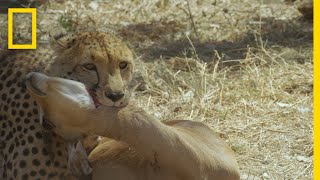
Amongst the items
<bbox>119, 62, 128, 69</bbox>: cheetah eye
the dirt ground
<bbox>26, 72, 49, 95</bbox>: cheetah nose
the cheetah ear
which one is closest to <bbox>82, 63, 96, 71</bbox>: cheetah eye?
<bbox>119, 62, 128, 69</bbox>: cheetah eye

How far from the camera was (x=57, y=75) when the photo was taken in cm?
398

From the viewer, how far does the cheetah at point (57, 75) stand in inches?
151

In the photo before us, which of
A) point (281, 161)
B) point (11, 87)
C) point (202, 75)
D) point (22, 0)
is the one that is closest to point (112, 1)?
point (22, 0)

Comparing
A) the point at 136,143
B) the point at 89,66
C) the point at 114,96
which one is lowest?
the point at 136,143

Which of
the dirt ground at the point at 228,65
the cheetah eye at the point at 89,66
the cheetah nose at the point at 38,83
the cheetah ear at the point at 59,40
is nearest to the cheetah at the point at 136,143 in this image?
the cheetah nose at the point at 38,83

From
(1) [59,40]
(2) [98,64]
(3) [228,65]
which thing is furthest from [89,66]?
(3) [228,65]

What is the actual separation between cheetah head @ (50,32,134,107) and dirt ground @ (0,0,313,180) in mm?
1638

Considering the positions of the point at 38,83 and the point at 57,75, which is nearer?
the point at 38,83

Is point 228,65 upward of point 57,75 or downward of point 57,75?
downward

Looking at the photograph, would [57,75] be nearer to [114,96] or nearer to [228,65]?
[114,96]

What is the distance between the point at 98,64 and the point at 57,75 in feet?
0.81

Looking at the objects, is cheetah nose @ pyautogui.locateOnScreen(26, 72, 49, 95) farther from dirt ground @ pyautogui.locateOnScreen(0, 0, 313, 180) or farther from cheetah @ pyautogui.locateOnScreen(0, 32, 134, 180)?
dirt ground @ pyautogui.locateOnScreen(0, 0, 313, 180)

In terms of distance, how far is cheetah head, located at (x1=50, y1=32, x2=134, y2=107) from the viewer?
147 inches

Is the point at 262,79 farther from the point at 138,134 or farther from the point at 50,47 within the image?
the point at 138,134
